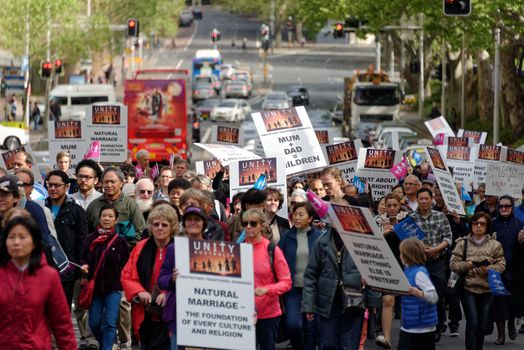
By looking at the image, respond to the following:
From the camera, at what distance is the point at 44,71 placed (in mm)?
59344

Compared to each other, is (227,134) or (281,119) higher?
(281,119)

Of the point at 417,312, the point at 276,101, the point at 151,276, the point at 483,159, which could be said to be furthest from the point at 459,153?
the point at 276,101

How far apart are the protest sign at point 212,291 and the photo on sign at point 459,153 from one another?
13172mm

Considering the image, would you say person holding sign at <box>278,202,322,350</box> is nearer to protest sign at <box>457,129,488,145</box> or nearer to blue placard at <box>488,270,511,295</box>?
blue placard at <box>488,270,511,295</box>

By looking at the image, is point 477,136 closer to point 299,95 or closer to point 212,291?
point 212,291

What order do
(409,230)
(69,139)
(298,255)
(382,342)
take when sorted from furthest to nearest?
(69,139) → (382,342) → (409,230) → (298,255)

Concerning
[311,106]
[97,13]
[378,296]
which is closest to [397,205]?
[378,296]

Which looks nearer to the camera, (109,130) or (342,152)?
(342,152)

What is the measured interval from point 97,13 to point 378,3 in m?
24.7

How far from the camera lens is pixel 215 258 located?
10211 mm

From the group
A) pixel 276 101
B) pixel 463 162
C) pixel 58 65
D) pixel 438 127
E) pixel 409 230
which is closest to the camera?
pixel 409 230

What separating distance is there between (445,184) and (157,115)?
94.4ft

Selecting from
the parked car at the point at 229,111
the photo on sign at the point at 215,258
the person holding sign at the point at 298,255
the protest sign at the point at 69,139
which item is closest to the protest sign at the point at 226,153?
the protest sign at the point at 69,139

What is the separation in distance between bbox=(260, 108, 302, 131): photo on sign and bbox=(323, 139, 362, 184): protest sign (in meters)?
2.15
